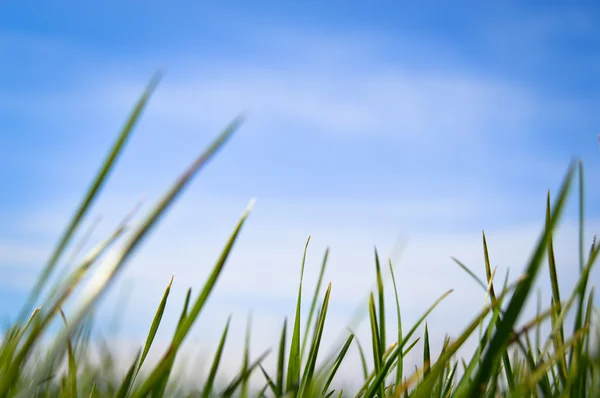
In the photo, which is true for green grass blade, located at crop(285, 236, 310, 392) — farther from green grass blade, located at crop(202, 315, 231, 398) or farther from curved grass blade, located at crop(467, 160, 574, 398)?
curved grass blade, located at crop(467, 160, 574, 398)

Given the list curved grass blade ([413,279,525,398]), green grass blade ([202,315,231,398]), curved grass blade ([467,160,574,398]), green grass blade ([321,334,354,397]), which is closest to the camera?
curved grass blade ([467,160,574,398])

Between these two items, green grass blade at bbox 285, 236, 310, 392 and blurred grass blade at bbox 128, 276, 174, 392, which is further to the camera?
green grass blade at bbox 285, 236, 310, 392

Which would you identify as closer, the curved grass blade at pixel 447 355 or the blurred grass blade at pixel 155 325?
the curved grass blade at pixel 447 355

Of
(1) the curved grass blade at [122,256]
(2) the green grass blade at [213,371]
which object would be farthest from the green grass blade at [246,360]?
(1) the curved grass blade at [122,256]

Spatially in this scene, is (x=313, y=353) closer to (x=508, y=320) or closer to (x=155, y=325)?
(x=155, y=325)

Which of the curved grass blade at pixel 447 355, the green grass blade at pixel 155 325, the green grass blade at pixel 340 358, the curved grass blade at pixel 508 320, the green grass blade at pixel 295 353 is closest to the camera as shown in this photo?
the curved grass blade at pixel 508 320

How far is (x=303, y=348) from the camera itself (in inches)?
43.6

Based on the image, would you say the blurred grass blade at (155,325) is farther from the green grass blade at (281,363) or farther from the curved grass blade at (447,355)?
the curved grass blade at (447,355)

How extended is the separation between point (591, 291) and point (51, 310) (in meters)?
0.93

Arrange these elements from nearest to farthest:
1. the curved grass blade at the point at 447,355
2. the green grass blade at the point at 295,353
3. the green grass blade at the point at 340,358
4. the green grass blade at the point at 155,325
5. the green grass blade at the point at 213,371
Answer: the curved grass blade at the point at 447,355 → the green grass blade at the point at 213,371 → the green grass blade at the point at 155,325 → the green grass blade at the point at 295,353 → the green grass blade at the point at 340,358

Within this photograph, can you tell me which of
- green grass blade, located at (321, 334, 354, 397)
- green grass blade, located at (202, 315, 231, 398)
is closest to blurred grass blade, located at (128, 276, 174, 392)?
green grass blade, located at (202, 315, 231, 398)

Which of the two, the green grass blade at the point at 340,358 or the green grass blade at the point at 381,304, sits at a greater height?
the green grass blade at the point at 381,304

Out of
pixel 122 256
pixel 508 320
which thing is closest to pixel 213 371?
pixel 122 256

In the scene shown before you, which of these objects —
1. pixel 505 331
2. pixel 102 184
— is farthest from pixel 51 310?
pixel 505 331
